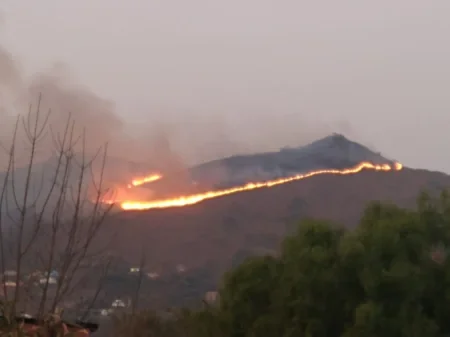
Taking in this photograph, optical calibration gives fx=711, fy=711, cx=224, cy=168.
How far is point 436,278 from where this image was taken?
38.4 ft

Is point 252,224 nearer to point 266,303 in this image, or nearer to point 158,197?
point 158,197

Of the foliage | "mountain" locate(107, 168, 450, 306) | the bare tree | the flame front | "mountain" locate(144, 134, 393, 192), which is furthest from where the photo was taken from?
"mountain" locate(144, 134, 393, 192)

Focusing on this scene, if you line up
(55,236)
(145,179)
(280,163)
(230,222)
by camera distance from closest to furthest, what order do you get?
1. (55,236)
2. (145,179)
3. (230,222)
4. (280,163)

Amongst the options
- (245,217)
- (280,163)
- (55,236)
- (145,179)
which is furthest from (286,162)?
(55,236)

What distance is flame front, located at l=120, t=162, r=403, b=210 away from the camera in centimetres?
5097

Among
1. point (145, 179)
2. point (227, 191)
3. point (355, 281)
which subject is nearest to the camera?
point (355, 281)

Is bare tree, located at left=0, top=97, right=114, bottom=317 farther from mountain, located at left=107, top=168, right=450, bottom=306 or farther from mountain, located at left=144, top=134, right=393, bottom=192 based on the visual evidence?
mountain, located at left=144, top=134, right=393, bottom=192

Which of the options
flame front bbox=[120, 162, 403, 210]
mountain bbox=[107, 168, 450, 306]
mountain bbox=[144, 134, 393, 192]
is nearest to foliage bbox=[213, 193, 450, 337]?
mountain bbox=[107, 168, 450, 306]

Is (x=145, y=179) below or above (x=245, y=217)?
above

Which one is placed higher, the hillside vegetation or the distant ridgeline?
the distant ridgeline

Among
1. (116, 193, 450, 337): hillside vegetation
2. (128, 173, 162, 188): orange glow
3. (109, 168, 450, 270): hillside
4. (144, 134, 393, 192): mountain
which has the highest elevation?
(144, 134, 393, 192): mountain

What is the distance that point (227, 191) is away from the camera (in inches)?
2282

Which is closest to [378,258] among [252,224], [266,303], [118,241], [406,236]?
[406,236]

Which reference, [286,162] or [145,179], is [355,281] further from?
[286,162]
